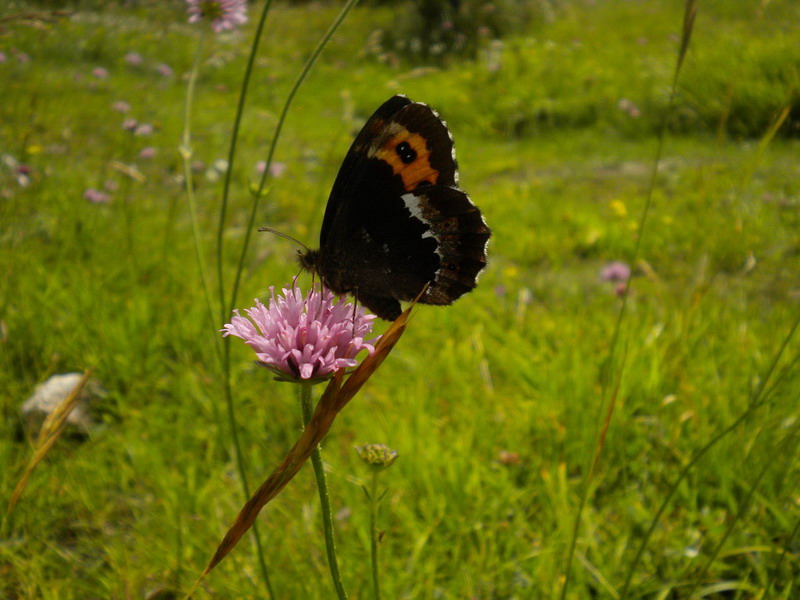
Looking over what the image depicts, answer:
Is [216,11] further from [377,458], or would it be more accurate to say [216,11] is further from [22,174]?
[22,174]

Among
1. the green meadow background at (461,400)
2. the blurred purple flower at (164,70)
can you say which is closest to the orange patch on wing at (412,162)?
the green meadow background at (461,400)

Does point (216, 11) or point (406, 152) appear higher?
point (216, 11)

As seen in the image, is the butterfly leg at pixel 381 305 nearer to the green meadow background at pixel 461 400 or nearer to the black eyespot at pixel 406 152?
the black eyespot at pixel 406 152

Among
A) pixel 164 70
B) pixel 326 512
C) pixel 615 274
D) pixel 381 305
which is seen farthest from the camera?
pixel 164 70

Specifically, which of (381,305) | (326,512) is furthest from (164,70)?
(326,512)

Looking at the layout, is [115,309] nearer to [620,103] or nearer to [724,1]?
[620,103]

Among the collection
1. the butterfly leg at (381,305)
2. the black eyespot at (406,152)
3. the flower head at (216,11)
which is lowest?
the butterfly leg at (381,305)
